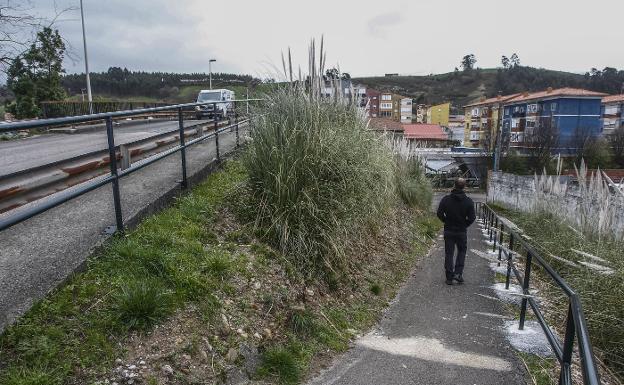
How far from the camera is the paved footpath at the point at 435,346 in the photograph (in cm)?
360

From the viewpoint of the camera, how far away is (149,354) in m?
2.83

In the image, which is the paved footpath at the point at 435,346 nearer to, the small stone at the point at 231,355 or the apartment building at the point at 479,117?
the small stone at the point at 231,355

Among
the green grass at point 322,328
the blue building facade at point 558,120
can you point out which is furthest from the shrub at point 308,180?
the blue building facade at point 558,120

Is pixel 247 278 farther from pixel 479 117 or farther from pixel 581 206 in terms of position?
pixel 479 117

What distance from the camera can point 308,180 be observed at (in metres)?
5.14

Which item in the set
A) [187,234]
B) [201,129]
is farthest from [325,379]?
[201,129]

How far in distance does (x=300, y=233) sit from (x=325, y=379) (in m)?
1.72

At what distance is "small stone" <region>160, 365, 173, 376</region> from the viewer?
109 inches

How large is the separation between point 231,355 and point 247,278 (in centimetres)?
96

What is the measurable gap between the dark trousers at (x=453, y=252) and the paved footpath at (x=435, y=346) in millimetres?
327

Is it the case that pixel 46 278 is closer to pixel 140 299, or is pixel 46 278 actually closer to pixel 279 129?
pixel 140 299

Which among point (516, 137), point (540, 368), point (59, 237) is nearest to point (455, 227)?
point (540, 368)

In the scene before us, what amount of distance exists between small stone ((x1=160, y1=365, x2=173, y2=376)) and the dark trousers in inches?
193

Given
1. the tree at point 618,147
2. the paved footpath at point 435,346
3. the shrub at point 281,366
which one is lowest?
the tree at point 618,147
